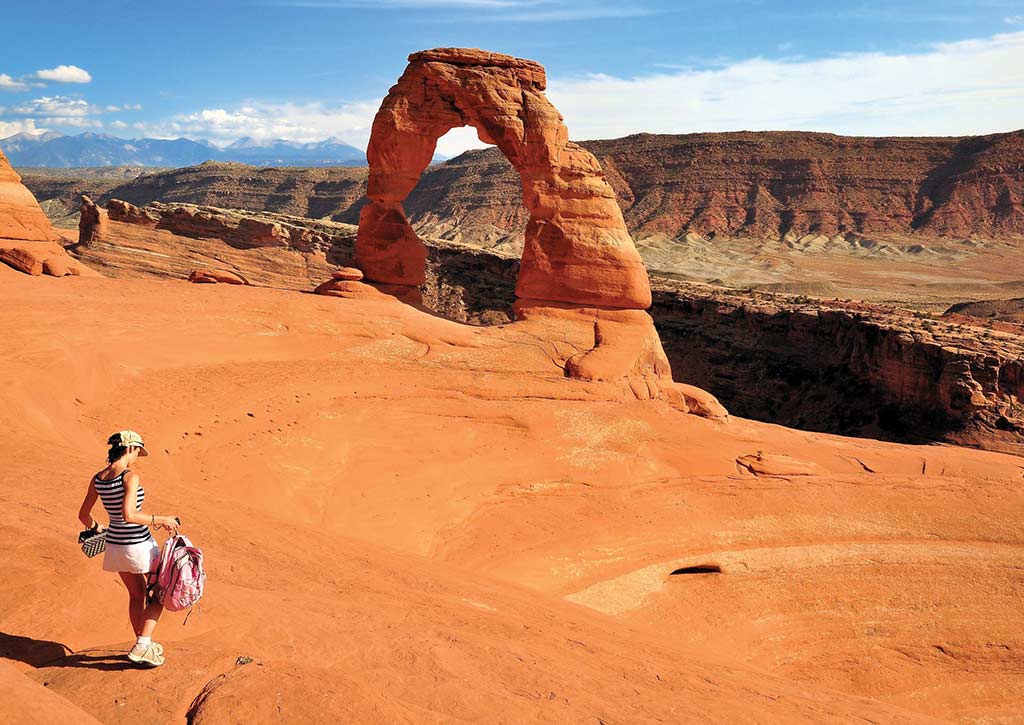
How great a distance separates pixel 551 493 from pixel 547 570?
1709 millimetres

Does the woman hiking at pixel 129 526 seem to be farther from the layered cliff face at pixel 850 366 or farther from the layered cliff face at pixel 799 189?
the layered cliff face at pixel 799 189

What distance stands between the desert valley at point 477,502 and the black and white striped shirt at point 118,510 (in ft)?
2.46

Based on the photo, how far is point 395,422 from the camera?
12141mm

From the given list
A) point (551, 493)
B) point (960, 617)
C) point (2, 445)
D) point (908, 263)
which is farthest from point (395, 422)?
point (908, 263)

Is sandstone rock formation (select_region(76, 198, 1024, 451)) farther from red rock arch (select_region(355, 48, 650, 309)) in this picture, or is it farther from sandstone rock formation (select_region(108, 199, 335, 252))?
red rock arch (select_region(355, 48, 650, 309))

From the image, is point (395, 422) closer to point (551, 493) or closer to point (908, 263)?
point (551, 493)

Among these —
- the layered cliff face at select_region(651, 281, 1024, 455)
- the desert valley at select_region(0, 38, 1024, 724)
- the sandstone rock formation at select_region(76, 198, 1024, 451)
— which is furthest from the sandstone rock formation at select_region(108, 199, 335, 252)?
the desert valley at select_region(0, 38, 1024, 724)

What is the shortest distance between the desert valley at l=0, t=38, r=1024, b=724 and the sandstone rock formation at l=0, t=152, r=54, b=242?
0.06 meters

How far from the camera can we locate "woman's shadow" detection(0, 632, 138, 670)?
457 cm

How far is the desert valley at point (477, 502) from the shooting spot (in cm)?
528

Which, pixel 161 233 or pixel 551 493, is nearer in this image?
pixel 551 493

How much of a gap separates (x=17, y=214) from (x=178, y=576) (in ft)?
51.0

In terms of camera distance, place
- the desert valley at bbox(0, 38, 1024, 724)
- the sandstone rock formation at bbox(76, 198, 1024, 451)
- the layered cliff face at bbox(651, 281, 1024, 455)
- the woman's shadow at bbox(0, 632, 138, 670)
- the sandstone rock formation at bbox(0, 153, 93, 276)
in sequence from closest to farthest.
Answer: the woman's shadow at bbox(0, 632, 138, 670) → the desert valley at bbox(0, 38, 1024, 724) → the sandstone rock formation at bbox(0, 153, 93, 276) → the layered cliff face at bbox(651, 281, 1024, 455) → the sandstone rock formation at bbox(76, 198, 1024, 451)

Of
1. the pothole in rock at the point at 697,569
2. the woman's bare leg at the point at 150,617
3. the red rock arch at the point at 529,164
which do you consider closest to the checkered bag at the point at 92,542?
the woman's bare leg at the point at 150,617
